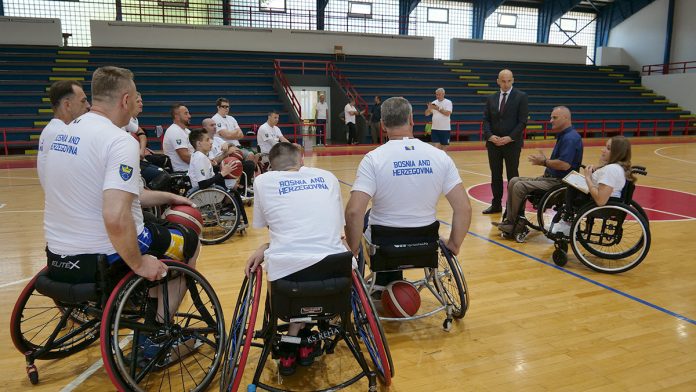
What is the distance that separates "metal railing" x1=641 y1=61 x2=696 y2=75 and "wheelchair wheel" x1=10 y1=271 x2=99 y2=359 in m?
21.5

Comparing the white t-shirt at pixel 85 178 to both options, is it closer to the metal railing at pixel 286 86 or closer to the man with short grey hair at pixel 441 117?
the man with short grey hair at pixel 441 117

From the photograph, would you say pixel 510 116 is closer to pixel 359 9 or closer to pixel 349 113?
pixel 349 113

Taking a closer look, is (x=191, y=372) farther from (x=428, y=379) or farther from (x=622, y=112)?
(x=622, y=112)

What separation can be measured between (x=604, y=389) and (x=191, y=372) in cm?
187

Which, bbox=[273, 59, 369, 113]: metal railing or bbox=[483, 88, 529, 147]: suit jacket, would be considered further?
bbox=[273, 59, 369, 113]: metal railing

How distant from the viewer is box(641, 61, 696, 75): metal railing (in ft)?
62.2

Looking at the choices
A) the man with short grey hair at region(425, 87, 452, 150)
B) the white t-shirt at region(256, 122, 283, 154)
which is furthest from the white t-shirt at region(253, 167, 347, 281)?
the man with short grey hair at region(425, 87, 452, 150)

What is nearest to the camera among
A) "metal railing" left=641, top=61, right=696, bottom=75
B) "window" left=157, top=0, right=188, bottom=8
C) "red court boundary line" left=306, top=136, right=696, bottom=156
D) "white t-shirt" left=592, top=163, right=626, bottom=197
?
"white t-shirt" left=592, top=163, right=626, bottom=197

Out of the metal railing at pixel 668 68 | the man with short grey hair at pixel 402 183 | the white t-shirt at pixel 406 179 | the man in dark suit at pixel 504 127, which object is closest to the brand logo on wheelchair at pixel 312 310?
the man with short grey hair at pixel 402 183

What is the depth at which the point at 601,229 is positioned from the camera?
154 inches

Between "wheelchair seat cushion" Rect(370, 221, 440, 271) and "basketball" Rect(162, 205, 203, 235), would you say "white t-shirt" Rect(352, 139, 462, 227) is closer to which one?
"wheelchair seat cushion" Rect(370, 221, 440, 271)

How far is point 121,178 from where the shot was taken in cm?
191

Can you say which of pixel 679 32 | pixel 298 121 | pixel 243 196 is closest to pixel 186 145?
pixel 243 196

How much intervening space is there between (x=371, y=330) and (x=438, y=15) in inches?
762
